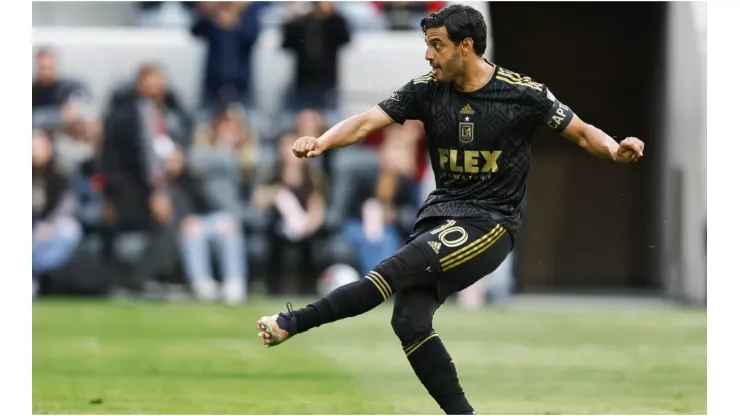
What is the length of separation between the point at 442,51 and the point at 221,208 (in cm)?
1349

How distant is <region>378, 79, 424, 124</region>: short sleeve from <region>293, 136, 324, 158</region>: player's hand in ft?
1.65

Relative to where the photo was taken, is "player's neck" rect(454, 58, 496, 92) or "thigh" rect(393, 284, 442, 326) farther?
"player's neck" rect(454, 58, 496, 92)

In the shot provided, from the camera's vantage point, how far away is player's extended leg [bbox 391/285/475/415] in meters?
8.26

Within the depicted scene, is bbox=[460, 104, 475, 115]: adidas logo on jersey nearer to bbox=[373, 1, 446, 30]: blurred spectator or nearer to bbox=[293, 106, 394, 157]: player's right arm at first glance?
bbox=[293, 106, 394, 157]: player's right arm

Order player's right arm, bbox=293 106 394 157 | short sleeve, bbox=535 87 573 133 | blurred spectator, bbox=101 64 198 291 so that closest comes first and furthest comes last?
short sleeve, bbox=535 87 573 133
player's right arm, bbox=293 106 394 157
blurred spectator, bbox=101 64 198 291

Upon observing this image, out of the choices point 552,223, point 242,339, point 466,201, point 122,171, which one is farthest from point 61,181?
point 466,201

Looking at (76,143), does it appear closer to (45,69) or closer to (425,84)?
(45,69)

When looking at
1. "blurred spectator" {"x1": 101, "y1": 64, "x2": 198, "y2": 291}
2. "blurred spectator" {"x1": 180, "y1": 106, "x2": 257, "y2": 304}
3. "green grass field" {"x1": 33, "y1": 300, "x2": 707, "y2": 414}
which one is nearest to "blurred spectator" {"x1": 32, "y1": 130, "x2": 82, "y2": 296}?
"blurred spectator" {"x1": 101, "y1": 64, "x2": 198, "y2": 291}

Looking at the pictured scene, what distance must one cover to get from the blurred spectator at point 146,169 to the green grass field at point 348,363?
1654 mm

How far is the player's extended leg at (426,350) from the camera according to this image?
325 inches

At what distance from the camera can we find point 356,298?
26.4ft

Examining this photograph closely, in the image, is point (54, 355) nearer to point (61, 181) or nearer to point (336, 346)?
point (336, 346)

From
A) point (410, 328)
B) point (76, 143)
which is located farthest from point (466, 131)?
point (76, 143)

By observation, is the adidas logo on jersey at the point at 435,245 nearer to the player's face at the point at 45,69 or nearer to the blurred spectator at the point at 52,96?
the blurred spectator at the point at 52,96
